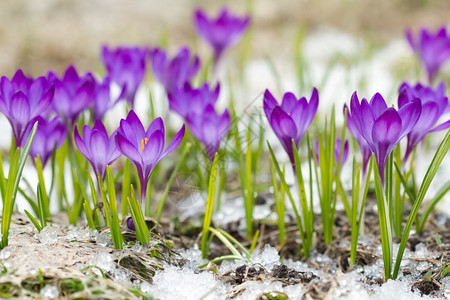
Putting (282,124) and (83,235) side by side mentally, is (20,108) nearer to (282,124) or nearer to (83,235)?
(83,235)

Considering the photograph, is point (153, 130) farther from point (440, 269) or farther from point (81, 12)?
point (81, 12)

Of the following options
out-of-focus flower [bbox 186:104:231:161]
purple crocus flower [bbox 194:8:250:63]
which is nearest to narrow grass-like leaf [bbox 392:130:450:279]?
out-of-focus flower [bbox 186:104:231:161]

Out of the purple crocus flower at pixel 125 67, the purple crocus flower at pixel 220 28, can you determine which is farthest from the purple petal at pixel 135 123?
the purple crocus flower at pixel 220 28

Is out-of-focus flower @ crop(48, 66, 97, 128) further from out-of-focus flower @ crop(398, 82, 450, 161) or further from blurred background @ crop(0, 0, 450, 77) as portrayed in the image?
blurred background @ crop(0, 0, 450, 77)

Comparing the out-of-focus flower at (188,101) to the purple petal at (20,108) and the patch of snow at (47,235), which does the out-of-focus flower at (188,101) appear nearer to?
the purple petal at (20,108)

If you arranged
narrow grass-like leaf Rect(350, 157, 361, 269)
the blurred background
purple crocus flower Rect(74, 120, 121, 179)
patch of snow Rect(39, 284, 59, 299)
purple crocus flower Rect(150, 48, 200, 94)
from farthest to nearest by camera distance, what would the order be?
the blurred background → purple crocus flower Rect(150, 48, 200, 94) → narrow grass-like leaf Rect(350, 157, 361, 269) → purple crocus flower Rect(74, 120, 121, 179) → patch of snow Rect(39, 284, 59, 299)

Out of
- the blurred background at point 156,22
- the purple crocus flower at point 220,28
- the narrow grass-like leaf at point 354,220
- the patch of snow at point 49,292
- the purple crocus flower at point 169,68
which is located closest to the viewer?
the patch of snow at point 49,292
